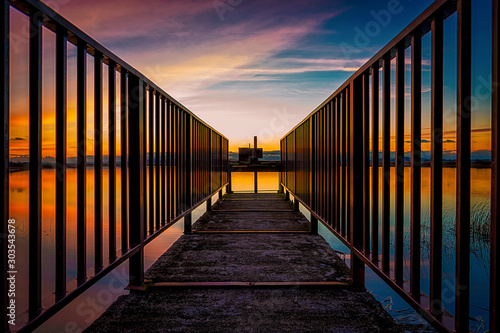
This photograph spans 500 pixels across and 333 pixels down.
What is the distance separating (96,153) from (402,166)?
173cm

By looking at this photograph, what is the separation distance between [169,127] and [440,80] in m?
2.45

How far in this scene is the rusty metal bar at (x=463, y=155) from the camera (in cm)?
96

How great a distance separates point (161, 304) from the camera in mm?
1932

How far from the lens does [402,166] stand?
1.47 m

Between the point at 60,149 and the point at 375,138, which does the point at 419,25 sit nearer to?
the point at 375,138

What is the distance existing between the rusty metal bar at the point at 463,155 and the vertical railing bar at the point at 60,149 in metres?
1.61

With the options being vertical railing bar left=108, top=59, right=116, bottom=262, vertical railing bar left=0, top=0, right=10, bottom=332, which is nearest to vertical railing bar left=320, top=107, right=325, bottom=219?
vertical railing bar left=108, top=59, right=116, bottom=262

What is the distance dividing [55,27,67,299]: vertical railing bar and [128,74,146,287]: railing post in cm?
80

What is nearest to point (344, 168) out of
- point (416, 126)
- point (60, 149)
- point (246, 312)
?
point (416, 126)

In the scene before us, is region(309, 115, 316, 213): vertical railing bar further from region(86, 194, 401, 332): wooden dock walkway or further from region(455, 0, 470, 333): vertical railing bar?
region(455, 0, 470, 333): vertical railing bar

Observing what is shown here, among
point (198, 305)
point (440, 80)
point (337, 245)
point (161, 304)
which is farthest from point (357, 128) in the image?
point (337, 245)

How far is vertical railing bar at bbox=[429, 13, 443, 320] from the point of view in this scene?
44.8 inches

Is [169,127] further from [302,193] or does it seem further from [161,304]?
[302,193]

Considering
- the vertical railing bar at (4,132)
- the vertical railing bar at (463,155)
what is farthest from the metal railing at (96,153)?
the vertical railing bar at (463,155)
